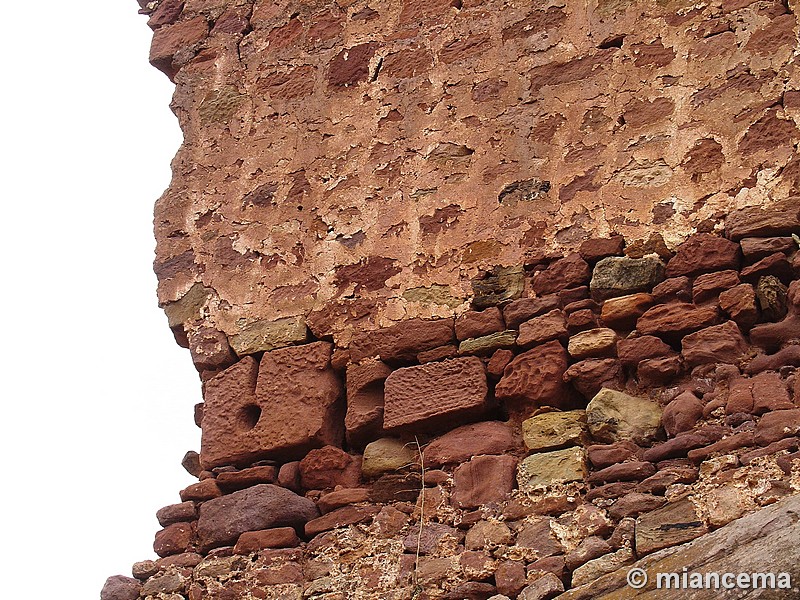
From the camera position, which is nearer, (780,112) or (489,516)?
(489,516)

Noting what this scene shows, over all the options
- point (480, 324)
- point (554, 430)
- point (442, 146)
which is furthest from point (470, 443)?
point (442, 146)

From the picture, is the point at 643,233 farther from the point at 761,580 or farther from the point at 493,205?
the point at 761,580

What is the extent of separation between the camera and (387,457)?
3840 millimetres

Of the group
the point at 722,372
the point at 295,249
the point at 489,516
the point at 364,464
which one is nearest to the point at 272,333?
the point at 295,249

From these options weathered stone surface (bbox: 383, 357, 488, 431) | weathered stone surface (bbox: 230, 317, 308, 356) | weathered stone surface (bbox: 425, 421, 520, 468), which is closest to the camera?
weathered stone surface (bbox: 425, 421, 520, 468)

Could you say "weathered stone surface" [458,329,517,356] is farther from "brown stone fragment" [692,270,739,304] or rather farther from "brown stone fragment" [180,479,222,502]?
"brown stone fragment" [180,479,222,502]

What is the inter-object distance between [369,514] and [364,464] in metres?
0.20

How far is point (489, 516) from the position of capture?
3492mm

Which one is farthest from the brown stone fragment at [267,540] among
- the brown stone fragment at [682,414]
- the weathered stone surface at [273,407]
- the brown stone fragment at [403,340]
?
the brown stone fragment at [682,414]

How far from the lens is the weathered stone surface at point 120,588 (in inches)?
153

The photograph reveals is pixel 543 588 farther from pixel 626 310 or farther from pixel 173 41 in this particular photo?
pixel 173 41

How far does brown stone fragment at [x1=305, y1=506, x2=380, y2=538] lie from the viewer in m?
3.73

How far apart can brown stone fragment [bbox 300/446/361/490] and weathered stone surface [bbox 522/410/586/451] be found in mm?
579

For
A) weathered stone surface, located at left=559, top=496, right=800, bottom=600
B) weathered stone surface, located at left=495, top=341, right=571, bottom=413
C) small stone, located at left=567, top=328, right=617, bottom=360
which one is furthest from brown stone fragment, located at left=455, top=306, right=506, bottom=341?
weathered stone surface, located at left=559, top=496, right=800, bottom=600
